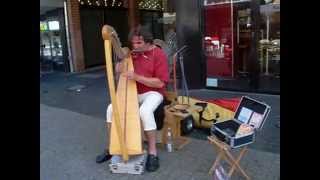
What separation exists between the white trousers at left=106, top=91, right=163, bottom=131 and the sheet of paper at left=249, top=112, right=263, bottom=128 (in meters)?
0.93

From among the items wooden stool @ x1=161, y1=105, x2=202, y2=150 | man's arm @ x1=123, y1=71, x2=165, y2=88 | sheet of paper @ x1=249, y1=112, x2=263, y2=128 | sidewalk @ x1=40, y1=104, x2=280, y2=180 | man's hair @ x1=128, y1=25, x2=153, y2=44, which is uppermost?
man's hair @ x1=128, y1=25, x2=153, y2=44

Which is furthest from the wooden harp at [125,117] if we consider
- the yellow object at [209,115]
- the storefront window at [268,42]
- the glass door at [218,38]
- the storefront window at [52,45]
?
the storefront window at [52,45]

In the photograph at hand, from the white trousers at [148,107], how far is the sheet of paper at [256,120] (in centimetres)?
93

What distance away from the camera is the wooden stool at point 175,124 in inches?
163

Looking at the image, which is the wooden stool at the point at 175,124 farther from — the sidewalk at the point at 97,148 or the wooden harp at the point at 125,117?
the wooden harp at the point at 125,117

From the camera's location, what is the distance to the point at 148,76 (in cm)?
375

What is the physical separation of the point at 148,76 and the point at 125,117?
1.49 ft

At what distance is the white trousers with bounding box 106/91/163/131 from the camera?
3632mm

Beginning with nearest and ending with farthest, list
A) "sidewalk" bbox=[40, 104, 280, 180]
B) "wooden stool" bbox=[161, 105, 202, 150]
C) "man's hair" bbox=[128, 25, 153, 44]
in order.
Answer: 1. "sidewalk" bbox=[40, 104, 280, 180]
2. "man's hair" bbox=[128, 25, 153, 44]
3. "wooden stool" bbox=[161, 105, 202, 150]

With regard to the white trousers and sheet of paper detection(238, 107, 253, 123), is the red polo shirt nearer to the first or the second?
the white trousers

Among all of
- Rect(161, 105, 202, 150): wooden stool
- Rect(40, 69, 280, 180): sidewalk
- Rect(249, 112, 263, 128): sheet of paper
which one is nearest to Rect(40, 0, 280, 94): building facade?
Rect(40, 69, 280, 180): sidewalk

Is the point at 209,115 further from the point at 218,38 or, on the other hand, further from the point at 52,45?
the point at 52,45

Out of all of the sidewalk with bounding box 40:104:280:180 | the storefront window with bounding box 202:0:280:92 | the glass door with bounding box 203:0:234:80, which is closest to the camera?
the sidewalk with bounding box 40:104:280:180

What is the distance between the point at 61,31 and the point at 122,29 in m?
2.42
